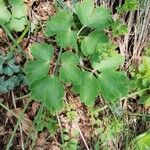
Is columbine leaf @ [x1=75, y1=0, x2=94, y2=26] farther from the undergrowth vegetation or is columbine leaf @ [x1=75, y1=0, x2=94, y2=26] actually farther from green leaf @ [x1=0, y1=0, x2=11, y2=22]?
green leaf @ [x1=0, y1=0, x2=11, y2=22]

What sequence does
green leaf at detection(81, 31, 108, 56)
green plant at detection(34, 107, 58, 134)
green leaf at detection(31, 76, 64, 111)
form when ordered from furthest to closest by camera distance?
green plant at detection(34, 107, 58, 134)
green leaf at detection(81, 31, 108, 56)
green leaf at detection(31, 76, 64, 111)

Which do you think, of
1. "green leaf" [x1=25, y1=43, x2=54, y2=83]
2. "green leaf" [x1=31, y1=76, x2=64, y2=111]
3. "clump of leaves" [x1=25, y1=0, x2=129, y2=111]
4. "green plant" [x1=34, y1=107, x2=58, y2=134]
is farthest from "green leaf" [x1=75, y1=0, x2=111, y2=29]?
"green plant" [x1=34, y1=107, x2=58, y2=134]

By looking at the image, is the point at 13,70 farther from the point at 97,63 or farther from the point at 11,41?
the point at 97,63

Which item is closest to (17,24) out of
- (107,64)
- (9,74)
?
(9,74)

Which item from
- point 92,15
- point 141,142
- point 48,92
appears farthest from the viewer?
point 141,142

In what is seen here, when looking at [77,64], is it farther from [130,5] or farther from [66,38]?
[130,5]

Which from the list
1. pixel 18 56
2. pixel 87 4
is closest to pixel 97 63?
pixel 87 4

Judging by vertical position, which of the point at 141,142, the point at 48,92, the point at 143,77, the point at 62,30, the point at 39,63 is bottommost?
the point at 141,142
